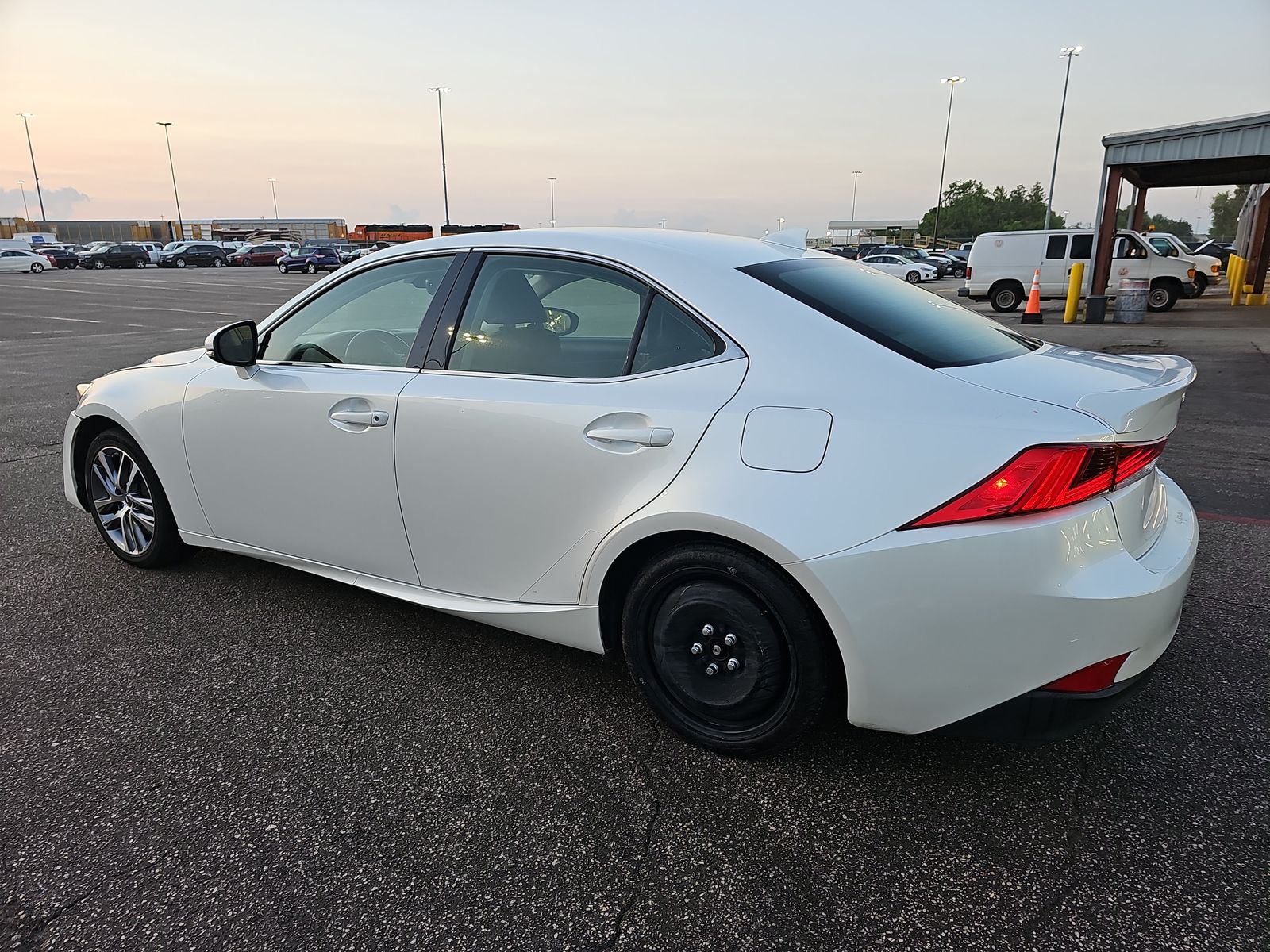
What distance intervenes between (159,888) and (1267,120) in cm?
1837

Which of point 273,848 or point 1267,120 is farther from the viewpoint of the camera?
point 1267,120

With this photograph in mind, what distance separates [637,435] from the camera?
243cm

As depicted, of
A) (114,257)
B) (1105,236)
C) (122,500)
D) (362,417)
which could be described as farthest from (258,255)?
(362,417)

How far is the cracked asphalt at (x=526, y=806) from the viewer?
1.95 meters

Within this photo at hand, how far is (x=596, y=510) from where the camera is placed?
2520 mm

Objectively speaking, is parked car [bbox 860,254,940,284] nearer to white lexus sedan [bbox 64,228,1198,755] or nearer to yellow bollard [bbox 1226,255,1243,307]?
yellow bollard [bbox 1226,255,1243,307]

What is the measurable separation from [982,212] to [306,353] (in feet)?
364

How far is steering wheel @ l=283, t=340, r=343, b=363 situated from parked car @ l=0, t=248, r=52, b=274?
50.9m

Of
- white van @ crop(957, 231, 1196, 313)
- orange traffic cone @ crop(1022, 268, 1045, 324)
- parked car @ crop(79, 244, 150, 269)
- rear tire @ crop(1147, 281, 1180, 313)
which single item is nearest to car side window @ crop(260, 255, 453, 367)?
orange traffic cone @ crop(1022, 268, 1045, 324)

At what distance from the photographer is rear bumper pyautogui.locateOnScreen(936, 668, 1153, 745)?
2078mm

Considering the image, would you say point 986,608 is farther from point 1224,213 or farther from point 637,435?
point 1224,213

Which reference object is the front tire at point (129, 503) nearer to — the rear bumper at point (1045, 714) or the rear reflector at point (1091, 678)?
the rear bumper at point (1045, 714)

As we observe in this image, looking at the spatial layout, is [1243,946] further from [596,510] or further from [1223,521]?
[1223,521]

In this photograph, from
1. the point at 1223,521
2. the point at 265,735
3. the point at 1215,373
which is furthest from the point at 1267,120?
the point at 265,735
